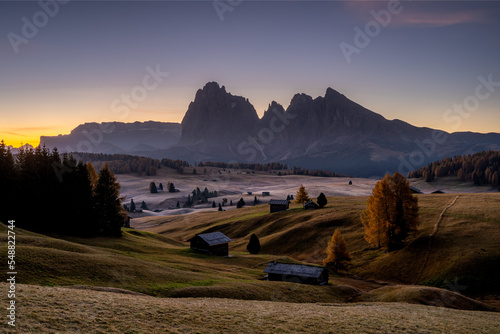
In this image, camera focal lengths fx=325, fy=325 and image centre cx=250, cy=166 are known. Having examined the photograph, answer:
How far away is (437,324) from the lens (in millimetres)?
25984

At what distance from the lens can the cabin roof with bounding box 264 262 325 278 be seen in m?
50.3

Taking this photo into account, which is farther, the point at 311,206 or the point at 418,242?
the point at 311,206

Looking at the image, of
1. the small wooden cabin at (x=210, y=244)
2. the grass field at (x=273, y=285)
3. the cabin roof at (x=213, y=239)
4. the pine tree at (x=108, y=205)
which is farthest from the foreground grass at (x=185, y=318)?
the pine tree at (x=108, y=205)

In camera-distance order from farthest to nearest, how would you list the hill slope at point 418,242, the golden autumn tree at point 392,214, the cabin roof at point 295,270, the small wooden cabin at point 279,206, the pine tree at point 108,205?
the small wooden cabin at point 279,206 < the golden autumn tree at point 392,214 < the pine tree at point 108,205 < the hill slope at point 418,242 < the cabin roof at point 295,270

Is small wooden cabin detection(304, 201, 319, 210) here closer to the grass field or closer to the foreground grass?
the grass field

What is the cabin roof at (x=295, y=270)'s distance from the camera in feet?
165

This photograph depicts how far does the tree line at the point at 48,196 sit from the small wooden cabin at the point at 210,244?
17.5 m

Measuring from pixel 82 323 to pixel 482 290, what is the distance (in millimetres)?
55614

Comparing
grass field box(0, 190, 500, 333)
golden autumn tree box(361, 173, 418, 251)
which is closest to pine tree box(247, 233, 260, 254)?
grass field box(0, 190, 500, 333)

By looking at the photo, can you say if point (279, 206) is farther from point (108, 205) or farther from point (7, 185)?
point (7, 185)

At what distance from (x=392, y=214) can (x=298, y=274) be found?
1119 inches

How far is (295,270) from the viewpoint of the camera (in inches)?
2048

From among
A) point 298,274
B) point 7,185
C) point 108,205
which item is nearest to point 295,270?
point 298,274

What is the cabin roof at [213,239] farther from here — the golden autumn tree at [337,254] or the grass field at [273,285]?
the golden autumn tree at [337,254]
